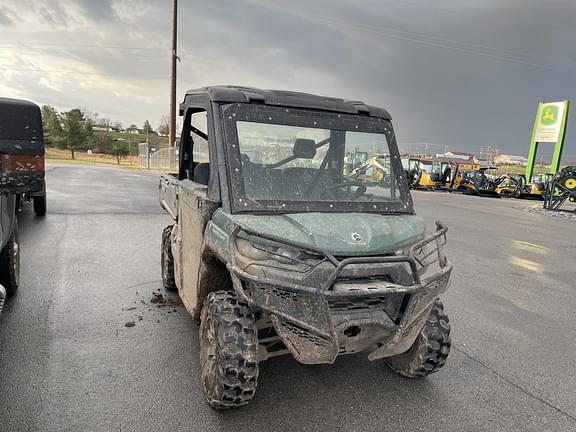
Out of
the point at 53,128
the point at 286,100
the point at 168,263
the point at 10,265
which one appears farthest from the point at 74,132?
the point at 286,100

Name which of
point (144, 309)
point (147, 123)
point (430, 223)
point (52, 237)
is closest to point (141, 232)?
point (52, 237)

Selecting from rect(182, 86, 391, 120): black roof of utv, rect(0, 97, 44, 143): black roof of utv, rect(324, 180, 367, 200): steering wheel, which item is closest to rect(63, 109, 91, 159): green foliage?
rect(0, 97, 44, 143): black roof of utv

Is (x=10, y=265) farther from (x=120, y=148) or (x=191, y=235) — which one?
(x=120, y=148)

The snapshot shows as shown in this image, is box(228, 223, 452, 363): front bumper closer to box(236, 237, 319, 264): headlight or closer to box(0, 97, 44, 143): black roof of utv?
box(236, 237, 319, 264): headlight

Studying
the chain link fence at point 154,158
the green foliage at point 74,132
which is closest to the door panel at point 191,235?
the chain link fence at point 154,158

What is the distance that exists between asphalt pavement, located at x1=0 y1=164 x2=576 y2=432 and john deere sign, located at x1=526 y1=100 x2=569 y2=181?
2667 centimetres

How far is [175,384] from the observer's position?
320 cm

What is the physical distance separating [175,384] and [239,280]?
120 centimetres

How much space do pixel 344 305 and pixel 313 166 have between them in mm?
1269

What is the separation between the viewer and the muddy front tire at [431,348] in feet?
10.6

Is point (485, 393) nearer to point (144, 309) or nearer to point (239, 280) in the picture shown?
point (239, 280)

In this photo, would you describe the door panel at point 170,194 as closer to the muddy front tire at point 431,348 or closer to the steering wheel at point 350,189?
the steering wheel at point 350,189

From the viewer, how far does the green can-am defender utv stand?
252 centimetres

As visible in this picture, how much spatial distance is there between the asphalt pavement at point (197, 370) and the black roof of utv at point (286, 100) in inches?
82.8
